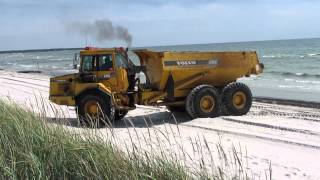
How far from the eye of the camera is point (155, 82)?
13484 mm

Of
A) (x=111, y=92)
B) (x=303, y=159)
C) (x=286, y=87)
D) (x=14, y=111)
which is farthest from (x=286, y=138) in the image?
(x=286, y=87)

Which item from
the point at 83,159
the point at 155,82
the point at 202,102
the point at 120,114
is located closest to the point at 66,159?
the point at 83,159

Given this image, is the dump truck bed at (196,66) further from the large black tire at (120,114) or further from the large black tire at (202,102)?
the large black tire at (120,114)

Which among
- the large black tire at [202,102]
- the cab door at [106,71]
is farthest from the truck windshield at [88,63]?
the large black tire at [202,102]

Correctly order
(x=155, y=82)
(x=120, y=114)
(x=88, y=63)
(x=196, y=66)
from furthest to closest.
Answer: (x=120, y=114) → (x=196, y=66) → (x=155, y=82) → (x=88, y=63)

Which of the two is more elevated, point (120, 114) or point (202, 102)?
point (202, 102)

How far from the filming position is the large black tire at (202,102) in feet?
44.3

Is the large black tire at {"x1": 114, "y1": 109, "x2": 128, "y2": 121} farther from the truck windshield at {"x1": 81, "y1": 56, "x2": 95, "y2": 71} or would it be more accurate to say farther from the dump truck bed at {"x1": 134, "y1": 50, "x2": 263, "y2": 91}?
the truck windshield at {"x1": 81, "y1": 56, "x2": 95, "y2": 71}

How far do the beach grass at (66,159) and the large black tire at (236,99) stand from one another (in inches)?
317

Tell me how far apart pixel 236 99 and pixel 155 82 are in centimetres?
226

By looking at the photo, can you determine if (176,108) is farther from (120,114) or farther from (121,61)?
(121,61)

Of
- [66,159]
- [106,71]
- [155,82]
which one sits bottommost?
[66,159]

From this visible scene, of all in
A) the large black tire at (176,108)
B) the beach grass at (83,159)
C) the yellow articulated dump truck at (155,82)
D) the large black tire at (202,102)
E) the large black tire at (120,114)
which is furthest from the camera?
the large black tire at (176,108)

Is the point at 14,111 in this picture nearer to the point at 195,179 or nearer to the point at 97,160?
the point at 97,160
